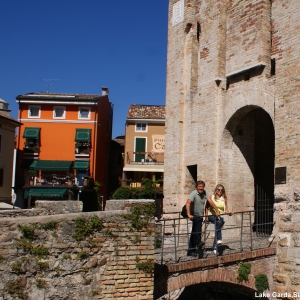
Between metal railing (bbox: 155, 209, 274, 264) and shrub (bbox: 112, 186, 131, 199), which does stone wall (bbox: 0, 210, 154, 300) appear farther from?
Answer: shrub (bbox: 112, 186, 131, 199)

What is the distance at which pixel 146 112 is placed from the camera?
130 feet

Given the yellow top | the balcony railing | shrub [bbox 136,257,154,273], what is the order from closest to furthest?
shrub [bbox 136,257,154,273]
the yellow top
the balcony railing

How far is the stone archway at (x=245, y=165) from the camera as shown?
1512cm

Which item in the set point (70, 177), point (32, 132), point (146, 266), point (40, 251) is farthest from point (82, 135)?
point (40, 251)

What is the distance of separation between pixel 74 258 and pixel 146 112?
31.8 metres

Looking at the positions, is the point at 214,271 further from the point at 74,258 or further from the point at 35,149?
the point at 35,149

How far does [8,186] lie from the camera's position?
109 ft

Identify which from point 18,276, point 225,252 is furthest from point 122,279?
point 225,252

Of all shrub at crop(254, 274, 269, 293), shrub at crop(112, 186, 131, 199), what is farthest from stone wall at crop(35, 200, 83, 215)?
shrub at crop(112, 186, 131, 199)

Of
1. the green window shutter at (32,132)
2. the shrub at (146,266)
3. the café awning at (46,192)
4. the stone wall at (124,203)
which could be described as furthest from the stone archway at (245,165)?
the green window shutter at (32,132)

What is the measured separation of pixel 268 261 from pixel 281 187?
2047 mm

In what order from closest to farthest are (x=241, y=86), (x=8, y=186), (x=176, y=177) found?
(x=241, y=86) → (x=176, y=177) → (x=8, y=186)

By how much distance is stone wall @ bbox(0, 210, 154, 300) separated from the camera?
768 centimetres

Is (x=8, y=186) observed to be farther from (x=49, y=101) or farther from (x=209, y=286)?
(x=209, y=286)
